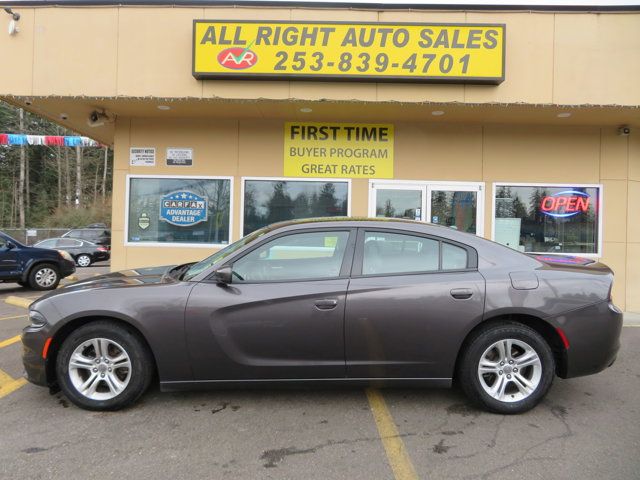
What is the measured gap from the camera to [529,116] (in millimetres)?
8023

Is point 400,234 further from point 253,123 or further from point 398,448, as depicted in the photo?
point 253,123

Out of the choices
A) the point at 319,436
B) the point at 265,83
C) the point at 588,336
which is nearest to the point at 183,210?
the point at 265,83

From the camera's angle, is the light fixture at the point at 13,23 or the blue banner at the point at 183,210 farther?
the blue banner at the point at 183,210

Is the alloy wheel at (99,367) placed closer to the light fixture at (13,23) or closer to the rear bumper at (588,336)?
the rear bumper at (588,336)

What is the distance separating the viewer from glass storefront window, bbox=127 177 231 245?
868cm

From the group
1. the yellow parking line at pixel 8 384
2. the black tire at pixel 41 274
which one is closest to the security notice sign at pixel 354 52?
the yellow parking line at pixel 8 384

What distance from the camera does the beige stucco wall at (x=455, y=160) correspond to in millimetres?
8523

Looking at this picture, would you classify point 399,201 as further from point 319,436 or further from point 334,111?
point 319,436

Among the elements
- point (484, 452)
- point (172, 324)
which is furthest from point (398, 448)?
point (172, 324)

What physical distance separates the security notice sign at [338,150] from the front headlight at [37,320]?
560 centimetres

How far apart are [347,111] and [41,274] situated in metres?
8.08

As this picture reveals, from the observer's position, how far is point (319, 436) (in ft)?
10.7

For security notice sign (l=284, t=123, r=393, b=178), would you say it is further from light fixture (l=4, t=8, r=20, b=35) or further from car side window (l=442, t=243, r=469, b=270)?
car side window (l=442, t=243, r=469, b=270)

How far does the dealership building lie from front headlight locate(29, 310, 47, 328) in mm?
4803
